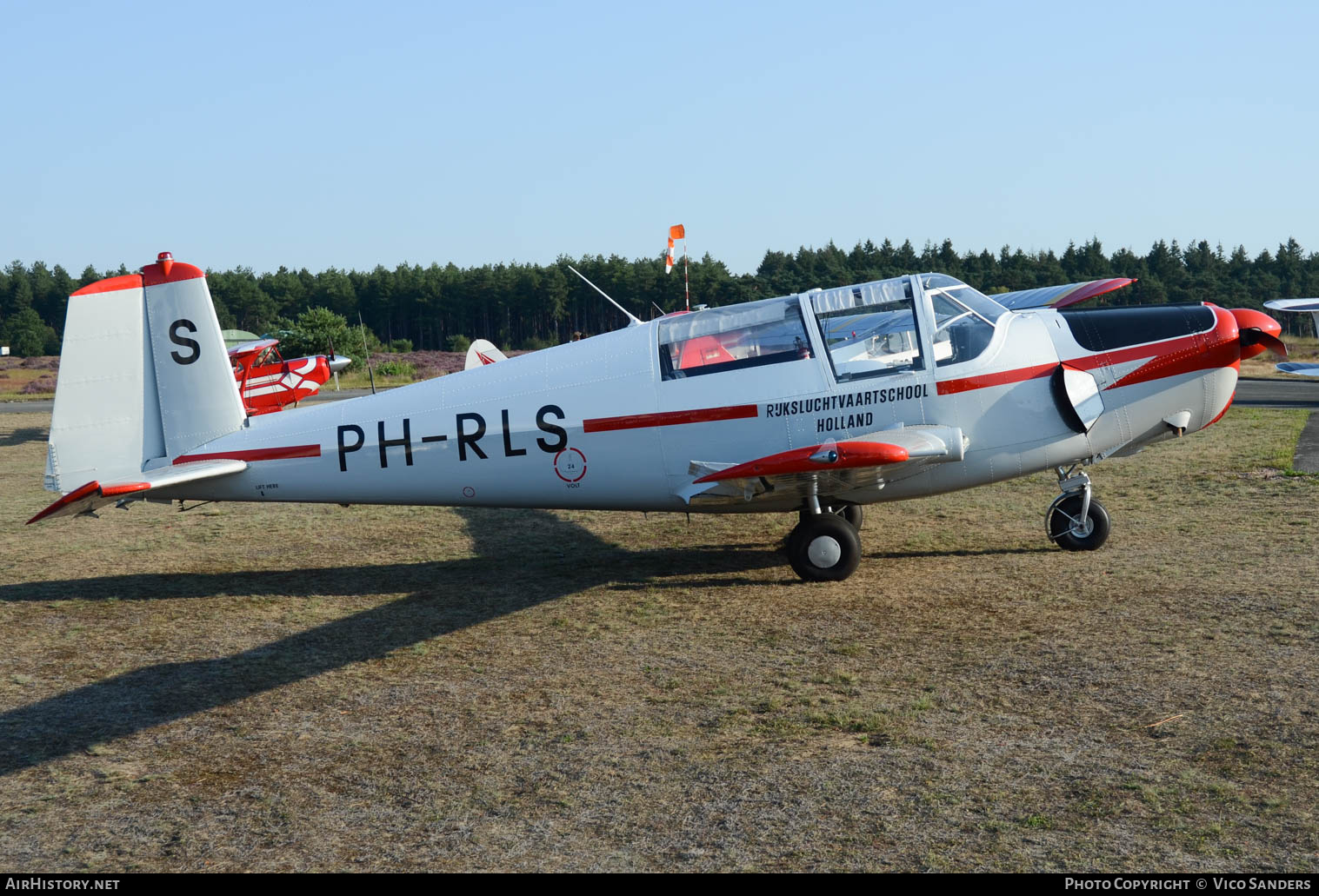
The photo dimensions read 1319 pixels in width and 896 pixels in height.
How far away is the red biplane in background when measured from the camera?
2378cm

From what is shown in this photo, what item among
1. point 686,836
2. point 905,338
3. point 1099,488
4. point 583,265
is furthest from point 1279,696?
point 583,265

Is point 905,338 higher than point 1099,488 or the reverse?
higher

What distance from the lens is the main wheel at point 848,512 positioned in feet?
29.8

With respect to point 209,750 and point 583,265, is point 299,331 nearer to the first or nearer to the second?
point 583,265

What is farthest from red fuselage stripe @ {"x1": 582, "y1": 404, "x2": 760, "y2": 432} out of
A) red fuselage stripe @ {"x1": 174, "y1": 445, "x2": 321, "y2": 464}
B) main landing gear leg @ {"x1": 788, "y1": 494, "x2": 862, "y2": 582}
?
red fuselage stripe @ {"x1": 174, "y1": 445, "x2": 321, "y2": 464}

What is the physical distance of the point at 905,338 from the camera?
840 centimetres

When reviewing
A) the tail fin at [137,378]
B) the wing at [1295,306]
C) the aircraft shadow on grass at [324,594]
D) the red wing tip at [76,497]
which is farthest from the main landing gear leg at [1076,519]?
the wing at [1295,306]

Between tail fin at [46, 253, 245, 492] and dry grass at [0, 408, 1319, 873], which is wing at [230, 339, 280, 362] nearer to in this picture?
dry grass at [0, 408, 1319, 873]

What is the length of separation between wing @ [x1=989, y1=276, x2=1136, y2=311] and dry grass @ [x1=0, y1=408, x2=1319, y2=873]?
14.0 ft

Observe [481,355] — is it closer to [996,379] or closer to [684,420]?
[684,420]

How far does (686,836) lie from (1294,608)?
5109mm

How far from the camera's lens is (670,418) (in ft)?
27.8

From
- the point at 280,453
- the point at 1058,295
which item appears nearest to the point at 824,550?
the point at 280,453
